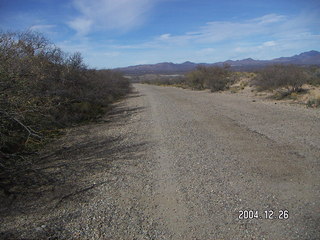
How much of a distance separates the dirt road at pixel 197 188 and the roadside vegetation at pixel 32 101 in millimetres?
1286

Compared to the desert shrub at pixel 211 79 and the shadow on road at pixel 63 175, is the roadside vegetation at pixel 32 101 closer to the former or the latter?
the shadow on road at pixel 63 175

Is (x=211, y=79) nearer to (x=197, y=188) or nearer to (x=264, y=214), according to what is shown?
(x=197, y=188)

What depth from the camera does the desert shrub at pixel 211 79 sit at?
3334cm

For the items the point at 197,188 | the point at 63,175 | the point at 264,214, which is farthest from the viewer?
the point at 63,175

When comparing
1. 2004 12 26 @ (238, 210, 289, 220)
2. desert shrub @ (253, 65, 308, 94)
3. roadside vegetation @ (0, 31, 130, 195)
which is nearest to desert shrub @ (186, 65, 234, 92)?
desert shrub @ (253, 65, 308, 94)

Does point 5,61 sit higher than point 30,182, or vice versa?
point 5,61

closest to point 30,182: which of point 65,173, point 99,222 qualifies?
point 65,173

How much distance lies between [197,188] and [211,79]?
30.8 meters

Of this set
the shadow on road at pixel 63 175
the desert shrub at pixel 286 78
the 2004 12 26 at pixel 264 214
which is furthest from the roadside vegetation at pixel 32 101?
the desert shrub at pixel 286 78

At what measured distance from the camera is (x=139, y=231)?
377 centimetres

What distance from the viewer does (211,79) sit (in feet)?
113

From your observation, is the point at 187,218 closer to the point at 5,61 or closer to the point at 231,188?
the point at 231,188

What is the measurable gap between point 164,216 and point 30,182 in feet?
10.1

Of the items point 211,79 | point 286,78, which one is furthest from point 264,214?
point 211,79
